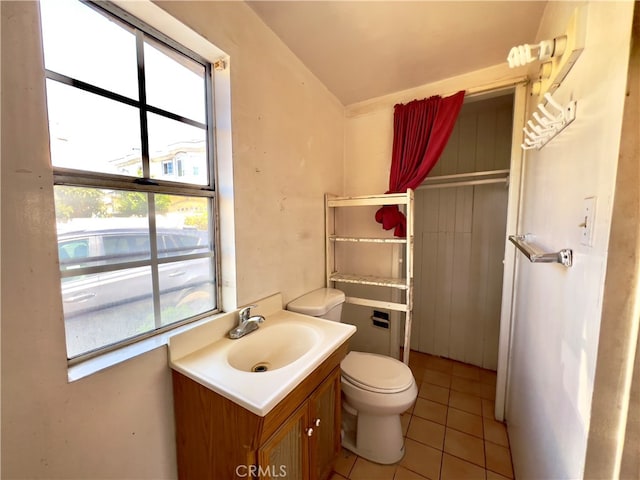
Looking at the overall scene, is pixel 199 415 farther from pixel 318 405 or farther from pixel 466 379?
pixel 466 379

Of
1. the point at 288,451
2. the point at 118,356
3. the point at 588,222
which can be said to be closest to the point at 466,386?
the point at 288,451

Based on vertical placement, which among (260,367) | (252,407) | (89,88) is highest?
(89,88)

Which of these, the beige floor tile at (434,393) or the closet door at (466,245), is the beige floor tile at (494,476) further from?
the closet door at (466,245)

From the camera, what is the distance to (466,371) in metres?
2.20

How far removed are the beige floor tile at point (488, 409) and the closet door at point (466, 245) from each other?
0.45 metres

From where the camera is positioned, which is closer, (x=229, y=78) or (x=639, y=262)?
(x=639, y=262)

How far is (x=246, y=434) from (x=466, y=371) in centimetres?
219

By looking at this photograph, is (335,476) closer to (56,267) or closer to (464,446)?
(464,446)

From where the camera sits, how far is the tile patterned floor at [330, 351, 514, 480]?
1321mm

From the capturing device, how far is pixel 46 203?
0.65m

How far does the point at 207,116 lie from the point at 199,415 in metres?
1.25

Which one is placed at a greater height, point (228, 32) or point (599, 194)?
point (228, 32)

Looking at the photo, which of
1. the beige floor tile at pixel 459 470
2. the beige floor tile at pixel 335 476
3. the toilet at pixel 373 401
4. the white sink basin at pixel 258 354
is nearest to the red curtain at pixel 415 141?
the toilet at pixel 373 401

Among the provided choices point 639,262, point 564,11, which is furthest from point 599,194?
point 564,11
